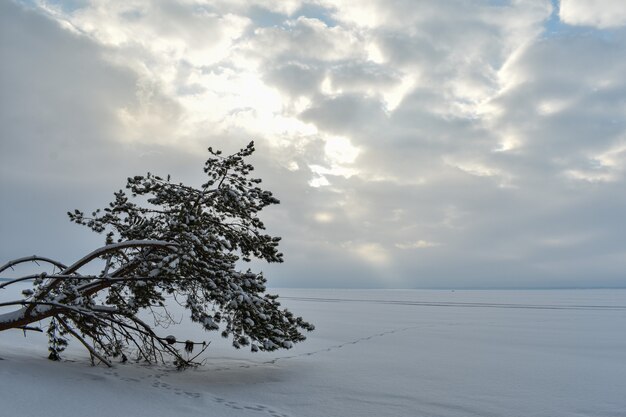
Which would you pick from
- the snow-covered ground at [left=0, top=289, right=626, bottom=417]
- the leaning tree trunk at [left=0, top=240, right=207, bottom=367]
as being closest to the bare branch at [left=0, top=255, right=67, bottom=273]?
the leaning tree trunk at [left=0, top=240, right=207, bottom=367]

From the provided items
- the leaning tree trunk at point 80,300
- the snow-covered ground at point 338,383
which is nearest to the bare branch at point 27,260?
the leaning tree trunk at point 80,300

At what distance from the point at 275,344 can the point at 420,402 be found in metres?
3.19

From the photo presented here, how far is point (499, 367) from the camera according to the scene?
980cm

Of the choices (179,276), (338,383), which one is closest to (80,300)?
(179,276)

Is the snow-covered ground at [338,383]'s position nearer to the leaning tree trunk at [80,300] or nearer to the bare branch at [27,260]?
the leaning tree trunk at [80,300]

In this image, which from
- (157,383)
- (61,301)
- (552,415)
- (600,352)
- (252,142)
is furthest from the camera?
(600,352)

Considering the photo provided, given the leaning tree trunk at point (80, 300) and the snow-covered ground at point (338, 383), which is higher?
the leaning tree trunk at point (80, 300)

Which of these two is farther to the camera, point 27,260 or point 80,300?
point 27,260

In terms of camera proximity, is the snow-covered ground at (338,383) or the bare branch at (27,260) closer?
the snow-covered ground at (338,383)

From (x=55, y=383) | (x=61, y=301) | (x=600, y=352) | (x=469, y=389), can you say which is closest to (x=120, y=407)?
(x=55, y=383)

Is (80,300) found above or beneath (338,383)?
above

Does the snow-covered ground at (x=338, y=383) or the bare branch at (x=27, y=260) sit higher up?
the bare branch at (x=27, y=260)

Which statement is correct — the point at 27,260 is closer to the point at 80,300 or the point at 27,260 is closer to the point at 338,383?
the point at 80,300

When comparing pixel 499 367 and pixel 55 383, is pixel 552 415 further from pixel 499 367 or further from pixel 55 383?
pixel 55 383
